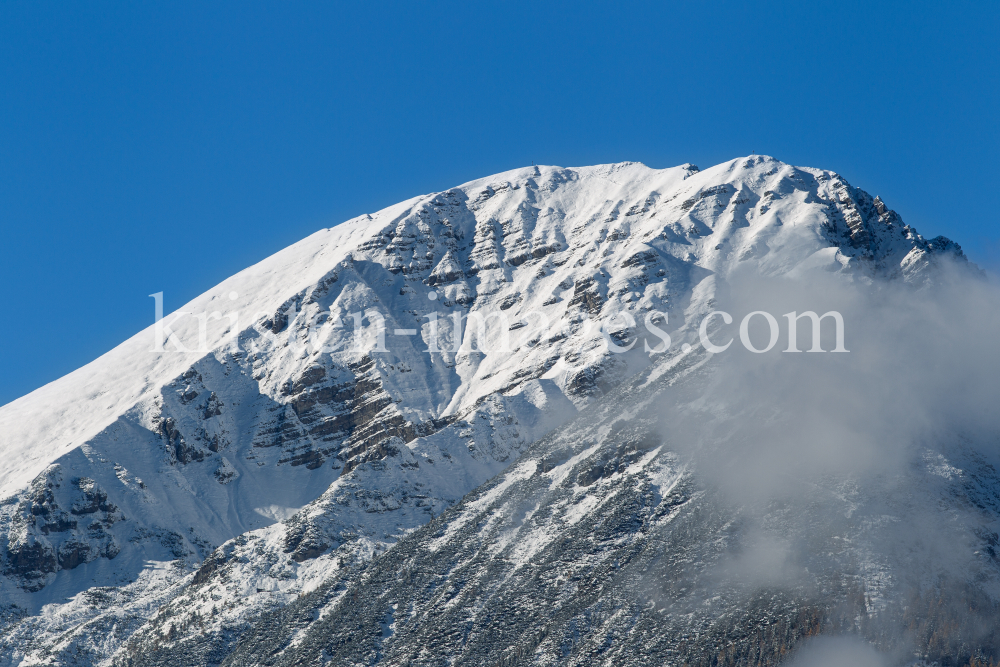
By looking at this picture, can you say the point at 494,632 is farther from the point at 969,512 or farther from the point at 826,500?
the point at 969,512

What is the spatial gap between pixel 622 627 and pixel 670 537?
2191 centimetres

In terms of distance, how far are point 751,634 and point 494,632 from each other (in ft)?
121

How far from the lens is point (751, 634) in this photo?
170000 mm

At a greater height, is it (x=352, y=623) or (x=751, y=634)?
(x=352, y=623)

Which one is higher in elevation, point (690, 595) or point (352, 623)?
point (352, 623)

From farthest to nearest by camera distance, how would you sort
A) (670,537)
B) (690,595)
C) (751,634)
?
(670,537) → (690,595) → (751,634)

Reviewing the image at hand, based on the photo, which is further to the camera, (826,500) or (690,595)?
(826,500)

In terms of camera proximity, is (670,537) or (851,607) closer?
(851,607)

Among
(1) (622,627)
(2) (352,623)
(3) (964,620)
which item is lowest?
(3) (964,620)

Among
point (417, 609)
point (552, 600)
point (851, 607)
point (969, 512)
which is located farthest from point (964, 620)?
point (417, 609)

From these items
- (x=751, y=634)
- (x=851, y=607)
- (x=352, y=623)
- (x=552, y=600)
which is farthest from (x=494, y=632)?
(x=851, y=607)

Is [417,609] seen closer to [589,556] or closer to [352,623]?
[352,623]

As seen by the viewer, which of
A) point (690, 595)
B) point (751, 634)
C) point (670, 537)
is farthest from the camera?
point (670, 537)

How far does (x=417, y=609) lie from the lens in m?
197
